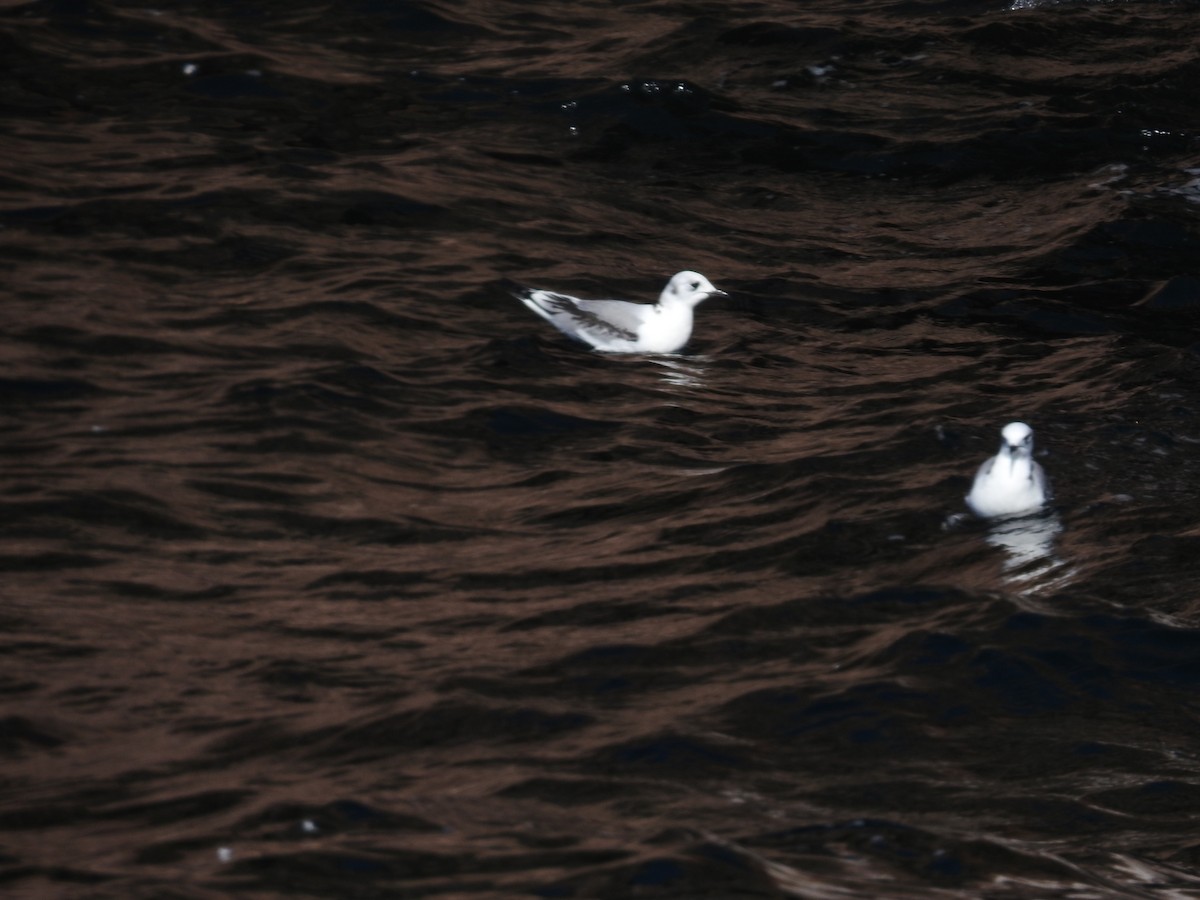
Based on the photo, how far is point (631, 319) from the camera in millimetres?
9531

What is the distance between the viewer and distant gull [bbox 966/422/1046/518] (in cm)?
736

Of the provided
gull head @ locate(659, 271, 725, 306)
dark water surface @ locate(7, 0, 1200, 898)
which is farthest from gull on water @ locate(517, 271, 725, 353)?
dark water surface @ locate(7, 0, 1200, 898)

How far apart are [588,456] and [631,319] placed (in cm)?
147

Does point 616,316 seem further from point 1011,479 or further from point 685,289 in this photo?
point 1011,479

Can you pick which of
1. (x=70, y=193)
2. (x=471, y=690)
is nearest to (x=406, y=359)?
(x=70, y=193)

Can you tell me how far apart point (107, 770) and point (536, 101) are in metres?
8.76

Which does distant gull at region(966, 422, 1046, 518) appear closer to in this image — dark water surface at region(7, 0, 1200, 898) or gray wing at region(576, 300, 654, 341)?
dark water surface at region(7, 0, 1200, 898)

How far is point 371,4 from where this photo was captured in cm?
1434

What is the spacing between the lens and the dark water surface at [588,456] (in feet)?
17.0

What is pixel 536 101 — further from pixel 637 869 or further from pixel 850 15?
pixel 637 869

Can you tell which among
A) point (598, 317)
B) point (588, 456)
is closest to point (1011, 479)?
point (588, 456)

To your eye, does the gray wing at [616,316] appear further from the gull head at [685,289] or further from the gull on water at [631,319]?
the gull head at [685,289]

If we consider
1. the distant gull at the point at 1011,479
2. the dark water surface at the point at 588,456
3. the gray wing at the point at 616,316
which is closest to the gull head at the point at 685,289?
the gray wing at the point at 616,316

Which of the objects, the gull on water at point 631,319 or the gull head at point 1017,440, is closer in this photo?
the gull head at point 1017,440
